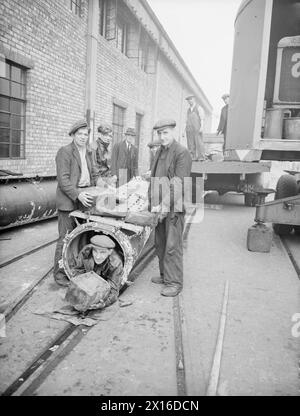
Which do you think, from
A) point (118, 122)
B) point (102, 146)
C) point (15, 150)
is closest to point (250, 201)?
point (102, 146)

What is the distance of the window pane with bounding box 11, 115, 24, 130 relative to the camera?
24.6 ft

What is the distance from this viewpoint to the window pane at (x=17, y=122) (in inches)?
295

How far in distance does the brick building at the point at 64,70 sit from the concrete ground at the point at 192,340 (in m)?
4.86

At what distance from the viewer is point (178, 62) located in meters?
19.7

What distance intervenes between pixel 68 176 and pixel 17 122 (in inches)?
176

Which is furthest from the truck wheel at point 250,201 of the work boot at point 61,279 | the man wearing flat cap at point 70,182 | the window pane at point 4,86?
the work boot at point 61,279

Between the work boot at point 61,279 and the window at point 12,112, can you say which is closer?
the work boot at point 61,279

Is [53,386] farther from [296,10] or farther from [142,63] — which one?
[142,63]

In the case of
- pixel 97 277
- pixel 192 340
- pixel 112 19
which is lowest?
pixel 192 340

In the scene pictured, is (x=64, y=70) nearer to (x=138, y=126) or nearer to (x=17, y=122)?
(x=17, y=122)

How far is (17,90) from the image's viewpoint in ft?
24.7

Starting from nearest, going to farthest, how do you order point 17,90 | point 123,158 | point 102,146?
point 102,146, point 123,158, point 17,90

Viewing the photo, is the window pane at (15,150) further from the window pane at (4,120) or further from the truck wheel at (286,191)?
the truck wheel at (286,191)

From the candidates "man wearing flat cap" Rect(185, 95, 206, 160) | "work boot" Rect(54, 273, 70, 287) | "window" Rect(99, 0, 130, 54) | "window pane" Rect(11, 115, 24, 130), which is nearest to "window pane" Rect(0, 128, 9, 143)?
"window pane" Rect(11, 115, 24, 130)
